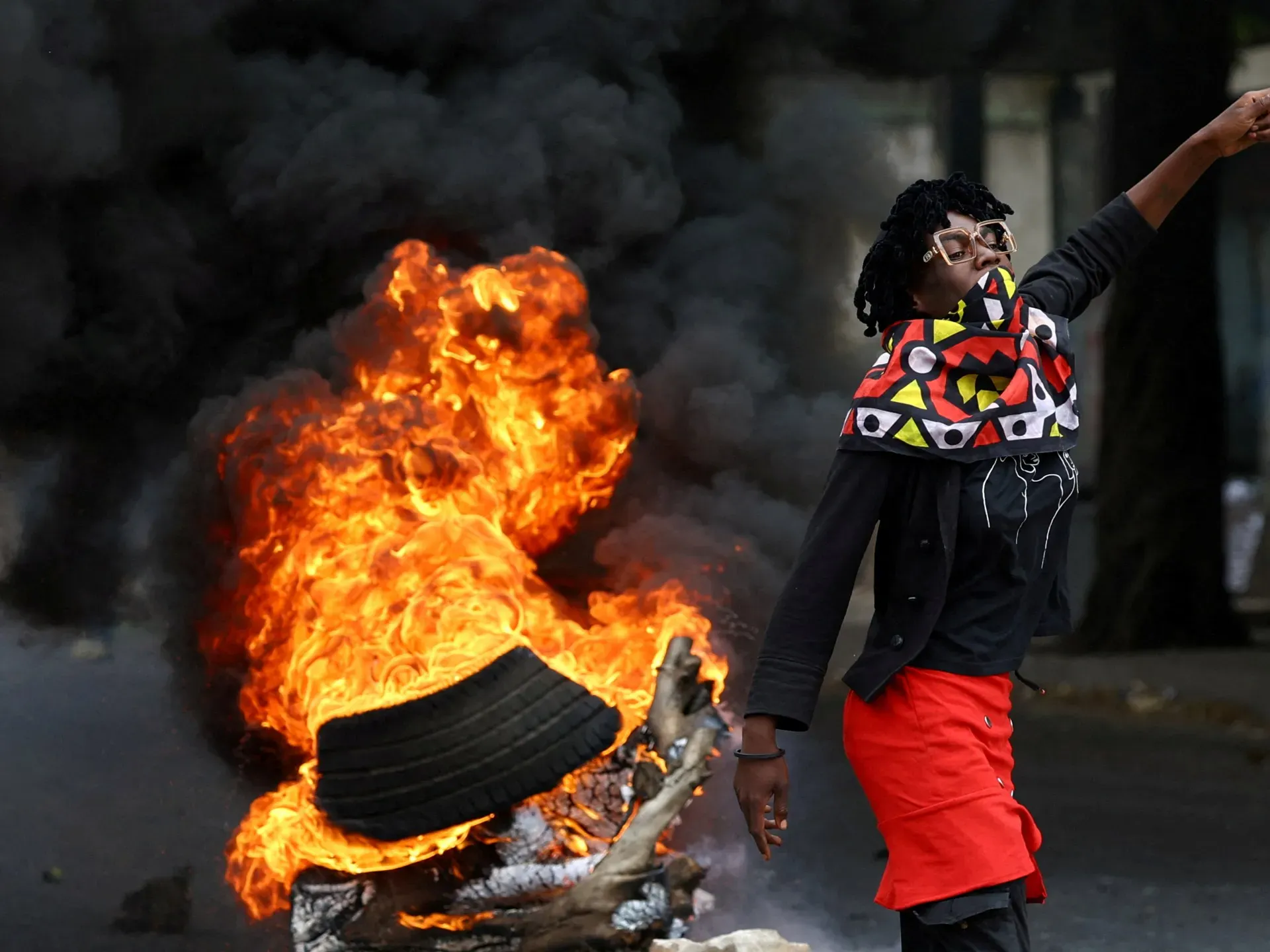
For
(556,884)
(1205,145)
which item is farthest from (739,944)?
(1205,145)

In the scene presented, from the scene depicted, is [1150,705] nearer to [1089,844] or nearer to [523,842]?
[1089,844]

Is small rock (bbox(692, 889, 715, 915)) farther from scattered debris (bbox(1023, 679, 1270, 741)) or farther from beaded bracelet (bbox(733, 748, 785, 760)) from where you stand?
beaded bracelet (bbox(733, 748, 785, 760))

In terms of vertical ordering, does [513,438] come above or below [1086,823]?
above

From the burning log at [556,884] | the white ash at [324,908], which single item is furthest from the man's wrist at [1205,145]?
the white ash at [324,908]

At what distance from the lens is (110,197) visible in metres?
4.55

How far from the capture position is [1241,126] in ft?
9.55

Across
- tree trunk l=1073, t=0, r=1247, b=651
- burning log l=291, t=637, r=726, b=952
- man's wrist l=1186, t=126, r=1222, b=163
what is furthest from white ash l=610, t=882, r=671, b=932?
man's wrist l=1186, t=126, r=1222, b=163

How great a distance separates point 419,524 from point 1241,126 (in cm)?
257

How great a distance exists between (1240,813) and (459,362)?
313 centimetres

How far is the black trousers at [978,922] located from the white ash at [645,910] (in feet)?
5.56

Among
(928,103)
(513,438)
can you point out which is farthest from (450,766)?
(928,103)

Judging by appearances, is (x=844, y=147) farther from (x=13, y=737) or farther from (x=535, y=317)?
(x=13, y=737)

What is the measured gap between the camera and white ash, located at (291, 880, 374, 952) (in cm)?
412

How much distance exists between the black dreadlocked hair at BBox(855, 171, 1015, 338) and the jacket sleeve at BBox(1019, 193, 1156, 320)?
0.89 ft
